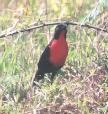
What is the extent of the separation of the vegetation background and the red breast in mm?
159

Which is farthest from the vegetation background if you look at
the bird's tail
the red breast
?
the red breast

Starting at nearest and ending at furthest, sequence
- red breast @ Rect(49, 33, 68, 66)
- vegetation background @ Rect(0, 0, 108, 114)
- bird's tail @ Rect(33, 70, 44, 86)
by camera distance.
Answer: vegetation background @ Rect(0, 0, 108, 114) → red breast @ Rect(49, 33, 68, 66) → bird's tail @ Rect(33, 70, 44, 86)

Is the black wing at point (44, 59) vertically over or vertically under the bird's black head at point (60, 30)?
under

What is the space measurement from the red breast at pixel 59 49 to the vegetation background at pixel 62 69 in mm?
159

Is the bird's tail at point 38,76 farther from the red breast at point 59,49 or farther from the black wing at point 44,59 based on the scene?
the red breast at point 59,49

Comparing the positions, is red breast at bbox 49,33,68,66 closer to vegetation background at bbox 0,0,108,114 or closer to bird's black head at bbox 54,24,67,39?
bird's black head at bbox 54,24,67,39

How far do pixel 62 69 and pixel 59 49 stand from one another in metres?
0.31

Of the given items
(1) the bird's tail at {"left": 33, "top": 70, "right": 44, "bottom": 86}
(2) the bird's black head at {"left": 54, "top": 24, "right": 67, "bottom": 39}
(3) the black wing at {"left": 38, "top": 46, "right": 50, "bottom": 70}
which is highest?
(2) the bird's black head at {"left": 54, "top": 24, "right": 67, "bottom": 39}

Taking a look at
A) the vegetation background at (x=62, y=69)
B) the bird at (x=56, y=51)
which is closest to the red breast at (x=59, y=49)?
the bird at (x=56, y=51)

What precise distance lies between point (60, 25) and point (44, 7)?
0.95 m

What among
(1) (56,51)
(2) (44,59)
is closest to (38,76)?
(2) (44,59)

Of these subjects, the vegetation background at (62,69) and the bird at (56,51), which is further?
the bird at (56,51)

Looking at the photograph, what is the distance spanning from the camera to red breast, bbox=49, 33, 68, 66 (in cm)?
452

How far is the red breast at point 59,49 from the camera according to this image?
452 cm
